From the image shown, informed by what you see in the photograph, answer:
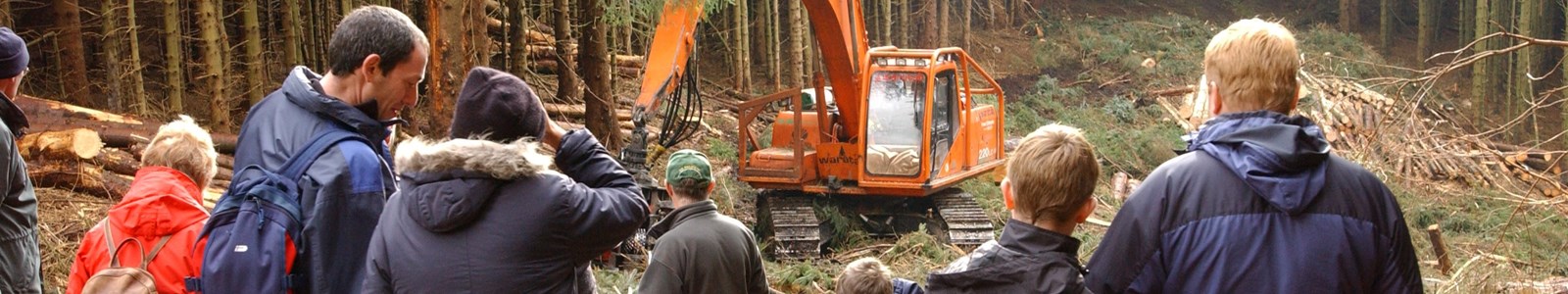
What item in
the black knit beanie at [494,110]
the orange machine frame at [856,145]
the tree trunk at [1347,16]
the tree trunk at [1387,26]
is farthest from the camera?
the tree trunk at [1347,16]

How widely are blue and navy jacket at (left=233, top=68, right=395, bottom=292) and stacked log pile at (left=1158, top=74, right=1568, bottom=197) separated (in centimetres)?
1373

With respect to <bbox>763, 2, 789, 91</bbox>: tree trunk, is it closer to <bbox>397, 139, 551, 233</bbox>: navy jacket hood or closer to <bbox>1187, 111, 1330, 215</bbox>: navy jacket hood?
<bbox>397, 139, 551, 233</bbox>: navy jacket hood

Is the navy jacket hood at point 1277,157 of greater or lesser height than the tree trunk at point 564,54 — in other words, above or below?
above

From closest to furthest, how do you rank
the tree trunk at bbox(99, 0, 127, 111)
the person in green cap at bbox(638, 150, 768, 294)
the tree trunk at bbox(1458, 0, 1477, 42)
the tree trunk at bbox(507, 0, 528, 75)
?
1. the person in green cap at bbox(638, 150, 768, 294)
2. the tree trunk at bbox(99, 0, 127, 111)
3. the tree trunk at bbox(507, 0, 528, 75)
4. the tree trunk at bbox(1458, 0, 1477, 42)

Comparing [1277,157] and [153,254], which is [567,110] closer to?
[153,254]

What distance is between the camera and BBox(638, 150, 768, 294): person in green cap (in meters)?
3.95

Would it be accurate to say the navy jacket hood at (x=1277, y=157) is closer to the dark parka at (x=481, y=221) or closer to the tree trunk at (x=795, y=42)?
the dark parka at (x=481, y=221)

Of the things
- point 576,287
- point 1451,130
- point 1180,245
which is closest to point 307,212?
Answer: point 576,287

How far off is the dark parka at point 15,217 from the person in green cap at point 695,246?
1774mm

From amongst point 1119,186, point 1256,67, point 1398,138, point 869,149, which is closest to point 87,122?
point 869,149

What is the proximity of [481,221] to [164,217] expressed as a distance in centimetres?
93

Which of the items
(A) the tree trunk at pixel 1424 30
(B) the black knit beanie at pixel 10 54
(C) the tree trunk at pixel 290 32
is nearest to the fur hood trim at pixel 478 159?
(B) the black knit beanie at pixel 10 54

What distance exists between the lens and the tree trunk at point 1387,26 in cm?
2952

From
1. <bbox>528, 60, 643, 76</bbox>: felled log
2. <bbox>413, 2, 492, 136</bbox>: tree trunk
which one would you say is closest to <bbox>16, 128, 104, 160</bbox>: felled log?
<bbox>413, 2, 492, 136</bbox>: tree trunk
